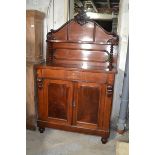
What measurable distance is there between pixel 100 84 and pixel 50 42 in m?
0.99

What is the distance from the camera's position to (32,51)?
2.57m

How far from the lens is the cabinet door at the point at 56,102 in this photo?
2443mm

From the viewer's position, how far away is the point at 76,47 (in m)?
2.69

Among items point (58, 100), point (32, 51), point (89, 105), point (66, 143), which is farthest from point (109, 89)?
point (32, 51)

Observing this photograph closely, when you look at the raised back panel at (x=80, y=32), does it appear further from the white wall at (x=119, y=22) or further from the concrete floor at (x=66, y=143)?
the concrete floor at (x=66, y=143)

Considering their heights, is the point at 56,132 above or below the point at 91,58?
below

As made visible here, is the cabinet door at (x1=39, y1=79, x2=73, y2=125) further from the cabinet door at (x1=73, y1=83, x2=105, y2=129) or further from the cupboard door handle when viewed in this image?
the cupboard door handle

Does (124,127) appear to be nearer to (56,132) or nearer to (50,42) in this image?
(56,132)

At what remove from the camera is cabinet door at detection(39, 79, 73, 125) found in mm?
2443

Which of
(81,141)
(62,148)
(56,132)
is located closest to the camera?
(62,148)

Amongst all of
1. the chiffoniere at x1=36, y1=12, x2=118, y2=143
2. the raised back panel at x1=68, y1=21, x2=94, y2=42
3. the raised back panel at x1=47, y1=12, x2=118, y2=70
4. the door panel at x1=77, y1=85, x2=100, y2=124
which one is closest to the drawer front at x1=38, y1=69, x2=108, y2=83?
the chiffoniere at x1=36, y1=12, x2=118, y2=143

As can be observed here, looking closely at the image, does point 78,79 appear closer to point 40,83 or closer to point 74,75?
point 74,75

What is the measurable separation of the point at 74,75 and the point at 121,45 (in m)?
0.86
